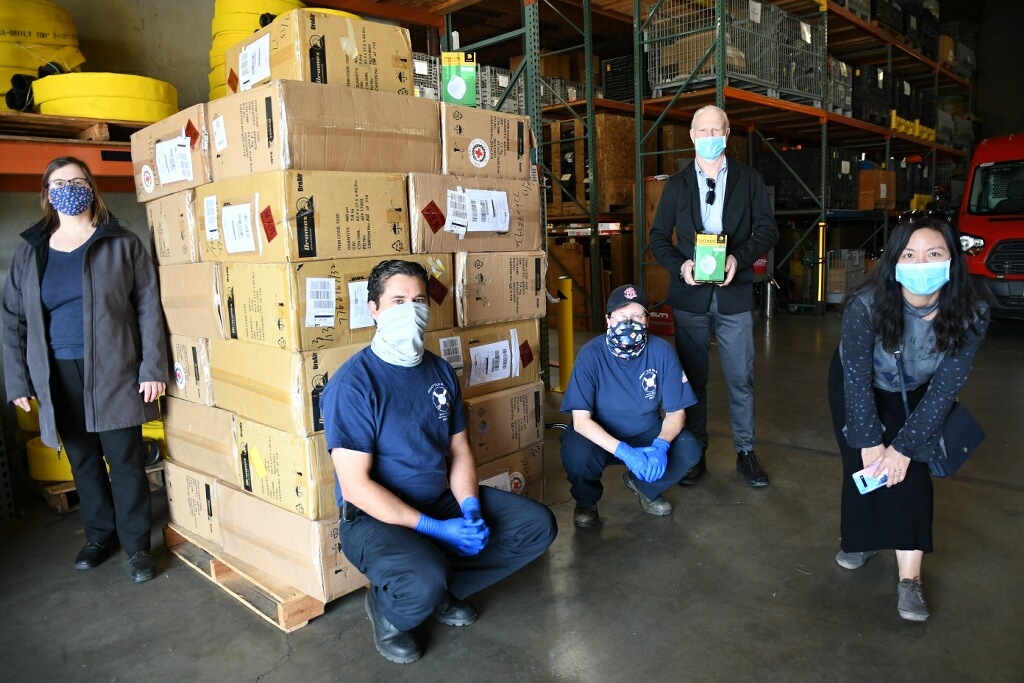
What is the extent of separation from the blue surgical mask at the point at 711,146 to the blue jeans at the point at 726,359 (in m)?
0.78

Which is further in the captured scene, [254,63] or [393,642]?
[254,63]

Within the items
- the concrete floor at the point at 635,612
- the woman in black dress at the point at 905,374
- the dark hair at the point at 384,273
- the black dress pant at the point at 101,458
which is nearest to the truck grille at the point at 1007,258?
the concrete floor at the point at 635,612

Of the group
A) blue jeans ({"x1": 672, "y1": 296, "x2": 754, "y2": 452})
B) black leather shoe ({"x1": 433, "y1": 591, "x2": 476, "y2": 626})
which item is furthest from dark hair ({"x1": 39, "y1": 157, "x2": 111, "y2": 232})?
blue jeans ({"x1": 672, "y1": 296, "x2": 754, "y2": 452})

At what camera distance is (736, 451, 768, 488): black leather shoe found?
13.4 ft

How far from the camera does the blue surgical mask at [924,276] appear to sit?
2.51 metres

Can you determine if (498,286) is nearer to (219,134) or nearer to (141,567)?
(219,134)

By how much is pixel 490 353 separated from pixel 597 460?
0.75 metres

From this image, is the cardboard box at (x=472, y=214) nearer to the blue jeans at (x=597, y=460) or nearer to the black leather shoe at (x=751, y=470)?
the blue jeans at (x=597, y=460)

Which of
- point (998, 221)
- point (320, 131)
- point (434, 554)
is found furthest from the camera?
point (998, 221)

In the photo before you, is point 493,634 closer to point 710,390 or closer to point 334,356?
point 334,356

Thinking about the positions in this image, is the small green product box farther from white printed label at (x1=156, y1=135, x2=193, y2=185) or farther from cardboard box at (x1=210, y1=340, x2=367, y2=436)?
white printed label at (x1=156, y1=135, x2=193, y2=185)

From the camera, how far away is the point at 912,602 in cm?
268

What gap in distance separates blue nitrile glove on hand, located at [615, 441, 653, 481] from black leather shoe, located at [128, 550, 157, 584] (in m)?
2.12

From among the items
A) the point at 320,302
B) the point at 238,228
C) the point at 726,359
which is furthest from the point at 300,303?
the point at 726,359
